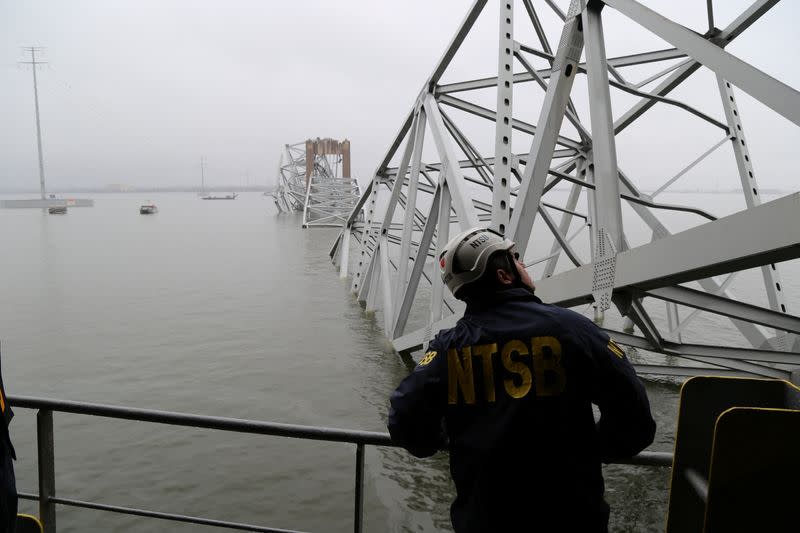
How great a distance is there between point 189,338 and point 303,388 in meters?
5.48

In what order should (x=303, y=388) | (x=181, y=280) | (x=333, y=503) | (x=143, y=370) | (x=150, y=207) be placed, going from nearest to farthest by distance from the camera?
1. (x=333, y=503)
2. (x=303, y=388)
3. (x=143, y=370)
4. (x=181, y=280)
5. (x=150, y=207)

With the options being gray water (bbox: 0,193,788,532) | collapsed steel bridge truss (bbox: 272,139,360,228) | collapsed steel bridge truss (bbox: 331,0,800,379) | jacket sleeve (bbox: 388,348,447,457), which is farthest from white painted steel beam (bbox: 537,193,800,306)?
collapsed steel bridge truss (bbox: 272,139,360,228)

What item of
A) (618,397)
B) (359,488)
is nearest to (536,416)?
(618,397)

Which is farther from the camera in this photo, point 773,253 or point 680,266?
point 680,266

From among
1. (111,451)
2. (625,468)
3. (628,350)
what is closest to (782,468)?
(625,468)

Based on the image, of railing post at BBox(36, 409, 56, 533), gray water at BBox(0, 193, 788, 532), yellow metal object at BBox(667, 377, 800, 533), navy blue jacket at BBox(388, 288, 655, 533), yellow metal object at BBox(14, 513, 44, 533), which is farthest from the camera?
gray water at BBox(0, 193, 788, 532)

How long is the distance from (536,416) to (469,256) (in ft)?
1.99

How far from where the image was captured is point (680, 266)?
3.72 metres

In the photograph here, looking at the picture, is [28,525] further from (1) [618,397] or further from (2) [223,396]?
(2) [223,396]

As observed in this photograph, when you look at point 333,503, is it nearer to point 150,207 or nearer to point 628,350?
point 628,350

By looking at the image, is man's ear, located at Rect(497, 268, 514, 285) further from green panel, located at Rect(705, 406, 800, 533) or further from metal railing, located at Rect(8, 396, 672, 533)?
metal railing, located at Rect(8, 396, 672, 533)

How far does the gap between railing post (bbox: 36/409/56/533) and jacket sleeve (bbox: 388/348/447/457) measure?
2.08 metres

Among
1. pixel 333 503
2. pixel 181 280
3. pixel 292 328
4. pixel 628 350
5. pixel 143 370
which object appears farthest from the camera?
pixel 181 280

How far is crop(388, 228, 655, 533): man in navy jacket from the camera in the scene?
177 centimetres
